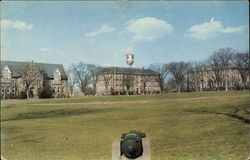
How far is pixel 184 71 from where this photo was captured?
28.0 feet

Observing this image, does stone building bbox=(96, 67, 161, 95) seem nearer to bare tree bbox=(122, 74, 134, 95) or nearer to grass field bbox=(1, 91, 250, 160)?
bare tree bbox=(122, 74, 134, 95)

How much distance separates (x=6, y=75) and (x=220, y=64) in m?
6.61

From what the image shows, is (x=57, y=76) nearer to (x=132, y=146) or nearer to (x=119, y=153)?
(x=119, y=153)

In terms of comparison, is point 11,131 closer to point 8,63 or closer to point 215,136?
point 8,63

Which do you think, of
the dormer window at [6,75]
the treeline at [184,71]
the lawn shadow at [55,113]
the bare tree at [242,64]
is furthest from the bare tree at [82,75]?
the bare tree at [242,64]

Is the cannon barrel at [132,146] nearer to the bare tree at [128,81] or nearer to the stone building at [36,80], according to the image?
the stone building at [36,80]

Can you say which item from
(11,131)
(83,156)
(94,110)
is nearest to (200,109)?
(94,110)

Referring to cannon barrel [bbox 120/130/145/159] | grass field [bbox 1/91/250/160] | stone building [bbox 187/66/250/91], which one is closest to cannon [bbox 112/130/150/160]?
cannon barrel [bbox 120/130/145/159]

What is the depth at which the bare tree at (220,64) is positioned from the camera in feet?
23.8

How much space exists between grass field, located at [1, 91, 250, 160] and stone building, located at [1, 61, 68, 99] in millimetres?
369

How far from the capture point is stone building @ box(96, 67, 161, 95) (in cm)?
840

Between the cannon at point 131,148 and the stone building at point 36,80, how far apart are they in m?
3.92

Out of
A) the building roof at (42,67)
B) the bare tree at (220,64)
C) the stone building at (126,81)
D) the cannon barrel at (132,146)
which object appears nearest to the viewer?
the cannon barrel at (132,146)

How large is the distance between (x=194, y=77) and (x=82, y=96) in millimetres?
3955
